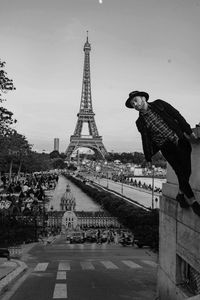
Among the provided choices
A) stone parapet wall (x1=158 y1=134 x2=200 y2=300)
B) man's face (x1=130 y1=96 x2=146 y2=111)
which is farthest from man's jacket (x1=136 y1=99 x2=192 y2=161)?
stone parapet wall (x1=158 y1=134 x2=200 y2=300)

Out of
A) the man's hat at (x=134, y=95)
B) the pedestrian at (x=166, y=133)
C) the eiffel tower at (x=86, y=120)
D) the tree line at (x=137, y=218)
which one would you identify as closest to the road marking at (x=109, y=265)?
the tree line at (x=137, y=218)

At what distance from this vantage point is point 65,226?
193 feet

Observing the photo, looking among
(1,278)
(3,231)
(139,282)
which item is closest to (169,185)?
(139,282)

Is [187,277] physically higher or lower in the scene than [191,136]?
lower

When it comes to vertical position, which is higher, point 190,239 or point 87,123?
point 87,123

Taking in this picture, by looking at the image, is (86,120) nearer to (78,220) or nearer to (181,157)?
(78,220)

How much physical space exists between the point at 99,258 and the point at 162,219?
1388cm

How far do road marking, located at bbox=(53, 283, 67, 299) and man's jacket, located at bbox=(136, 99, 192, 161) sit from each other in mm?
6311

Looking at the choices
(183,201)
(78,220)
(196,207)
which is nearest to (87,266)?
(183,201)

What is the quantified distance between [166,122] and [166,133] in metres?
0.18

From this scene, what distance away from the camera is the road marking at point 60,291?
1367 centimetres

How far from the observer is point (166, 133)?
8.52 metres

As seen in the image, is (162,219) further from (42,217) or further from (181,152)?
(42,217)

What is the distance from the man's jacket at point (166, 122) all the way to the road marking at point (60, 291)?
6.31 metres
